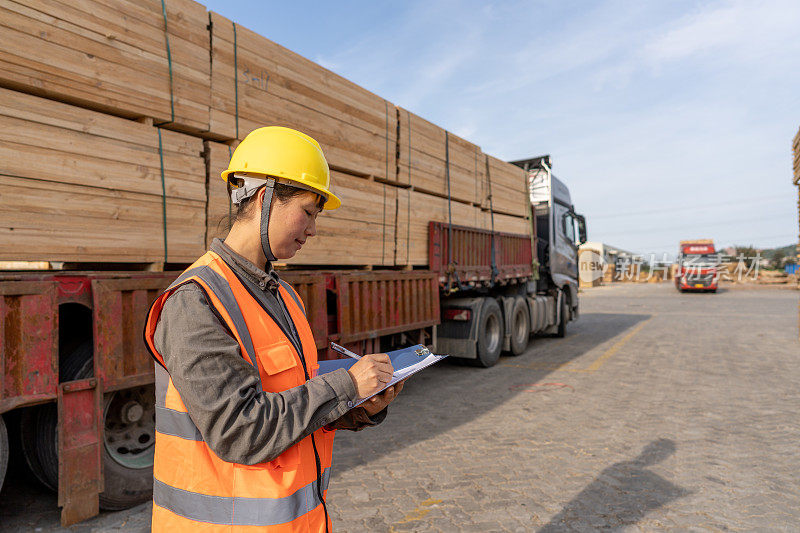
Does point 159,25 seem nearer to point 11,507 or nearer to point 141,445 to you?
point 141,445

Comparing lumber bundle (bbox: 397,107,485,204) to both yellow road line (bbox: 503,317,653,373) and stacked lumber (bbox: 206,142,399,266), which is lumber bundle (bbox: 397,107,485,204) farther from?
yellow road line (bbox: 503,317,653,373)

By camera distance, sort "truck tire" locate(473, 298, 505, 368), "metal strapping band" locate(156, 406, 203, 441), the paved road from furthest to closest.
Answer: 1. "truck tire" locate(473, 298, 505, 368)
2. the paved road
3. "metal strapping band" locate(156, 406, 203, 441)

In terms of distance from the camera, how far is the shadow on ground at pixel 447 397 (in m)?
4.79

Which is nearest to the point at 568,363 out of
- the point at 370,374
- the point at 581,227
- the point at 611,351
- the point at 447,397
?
the point at 611,351

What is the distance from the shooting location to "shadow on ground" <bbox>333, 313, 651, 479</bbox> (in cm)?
479

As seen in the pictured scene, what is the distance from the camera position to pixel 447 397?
6590 millimetres

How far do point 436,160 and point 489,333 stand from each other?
3575 mm

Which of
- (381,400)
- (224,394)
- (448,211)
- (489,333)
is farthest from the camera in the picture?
(489,333)

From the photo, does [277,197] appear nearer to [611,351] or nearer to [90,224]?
[90,224]

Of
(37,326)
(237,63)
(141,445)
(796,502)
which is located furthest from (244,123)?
(796,502)

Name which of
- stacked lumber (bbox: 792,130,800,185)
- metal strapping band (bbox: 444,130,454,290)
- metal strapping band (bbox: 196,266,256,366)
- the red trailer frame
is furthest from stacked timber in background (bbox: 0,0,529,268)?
stacked lumber (bbox: 792,130,800,185)

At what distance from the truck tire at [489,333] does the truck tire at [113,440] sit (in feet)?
18.9

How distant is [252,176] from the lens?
4.93 feet

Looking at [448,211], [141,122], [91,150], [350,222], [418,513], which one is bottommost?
[418,513]
